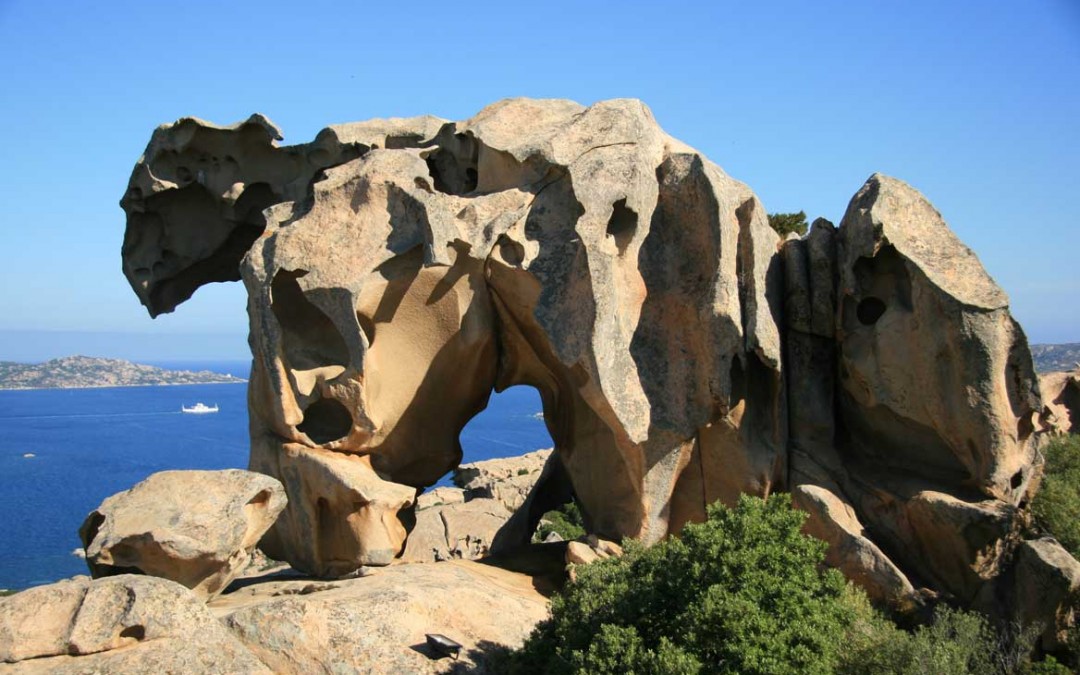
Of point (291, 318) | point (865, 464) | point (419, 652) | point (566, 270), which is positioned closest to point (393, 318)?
point (291, 318)

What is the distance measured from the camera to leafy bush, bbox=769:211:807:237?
31.6 m

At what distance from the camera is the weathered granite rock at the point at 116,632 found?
41.0ft

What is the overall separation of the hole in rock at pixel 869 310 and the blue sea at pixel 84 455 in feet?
114

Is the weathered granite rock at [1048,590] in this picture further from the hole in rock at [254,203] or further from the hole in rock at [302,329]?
the hole in rock at [254,203]

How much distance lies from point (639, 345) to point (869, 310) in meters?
4.25

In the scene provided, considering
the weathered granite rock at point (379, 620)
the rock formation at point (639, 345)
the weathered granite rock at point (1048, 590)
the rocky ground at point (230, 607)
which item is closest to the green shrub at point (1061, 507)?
the rock formation at point (639, 345)

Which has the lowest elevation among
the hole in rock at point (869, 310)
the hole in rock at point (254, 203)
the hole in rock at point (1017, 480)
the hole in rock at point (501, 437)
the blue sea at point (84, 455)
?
the blue sea at point (84, 455)

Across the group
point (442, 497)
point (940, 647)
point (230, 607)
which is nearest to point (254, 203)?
point (230, 607)

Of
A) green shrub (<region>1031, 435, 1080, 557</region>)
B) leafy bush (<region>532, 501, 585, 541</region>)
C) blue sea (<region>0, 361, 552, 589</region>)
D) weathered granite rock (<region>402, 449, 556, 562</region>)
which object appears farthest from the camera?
blue sea (<region>0, 361, 552, 589</region>)

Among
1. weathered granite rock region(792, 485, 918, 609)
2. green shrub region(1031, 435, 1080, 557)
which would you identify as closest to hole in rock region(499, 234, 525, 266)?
weathered granite rock region(792, 485, 918, 609)

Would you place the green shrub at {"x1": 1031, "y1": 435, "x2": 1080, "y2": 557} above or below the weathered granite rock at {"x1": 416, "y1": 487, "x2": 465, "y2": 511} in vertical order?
above

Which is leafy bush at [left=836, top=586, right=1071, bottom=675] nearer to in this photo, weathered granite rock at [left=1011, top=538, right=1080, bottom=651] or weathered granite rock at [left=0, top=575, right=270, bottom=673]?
weathered granite rock at [left=1011, top=538, right=1080, bottom=651]

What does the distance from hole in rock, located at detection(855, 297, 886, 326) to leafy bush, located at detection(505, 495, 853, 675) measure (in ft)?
20.6

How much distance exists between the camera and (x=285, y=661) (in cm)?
1376
